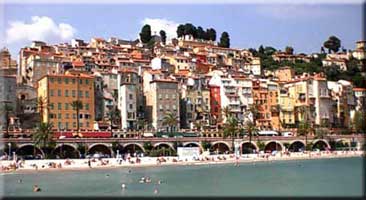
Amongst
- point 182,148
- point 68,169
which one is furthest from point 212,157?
point 68,169

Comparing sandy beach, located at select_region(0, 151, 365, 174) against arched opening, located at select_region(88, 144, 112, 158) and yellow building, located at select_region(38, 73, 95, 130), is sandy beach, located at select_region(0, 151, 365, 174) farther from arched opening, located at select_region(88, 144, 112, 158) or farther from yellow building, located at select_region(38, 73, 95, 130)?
yellow building, located at select_region(38, 73, 95, 130)

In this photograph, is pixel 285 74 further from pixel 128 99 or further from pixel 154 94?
pixel 128 99

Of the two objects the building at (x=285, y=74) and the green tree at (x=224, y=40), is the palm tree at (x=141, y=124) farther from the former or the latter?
the green tree at (x=224, y=40)

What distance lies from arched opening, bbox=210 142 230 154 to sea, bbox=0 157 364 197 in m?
20.2

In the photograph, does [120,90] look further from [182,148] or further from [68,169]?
[68,169]

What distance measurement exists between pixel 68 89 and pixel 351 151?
3415 cm

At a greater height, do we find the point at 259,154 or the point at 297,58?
the point at 297,58

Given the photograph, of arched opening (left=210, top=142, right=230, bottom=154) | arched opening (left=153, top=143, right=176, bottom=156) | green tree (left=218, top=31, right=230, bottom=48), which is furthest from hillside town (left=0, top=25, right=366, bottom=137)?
green tree (left=218, top=31, right=230, bottom=48)

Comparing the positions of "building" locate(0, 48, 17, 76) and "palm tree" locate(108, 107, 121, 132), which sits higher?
"building" locate(0, 48, 17, 76)

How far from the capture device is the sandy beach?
4611 cm

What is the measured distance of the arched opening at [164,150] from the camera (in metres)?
57.6

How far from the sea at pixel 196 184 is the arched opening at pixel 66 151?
28.7 feet

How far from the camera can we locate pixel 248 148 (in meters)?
64.9

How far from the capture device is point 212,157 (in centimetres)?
5666
